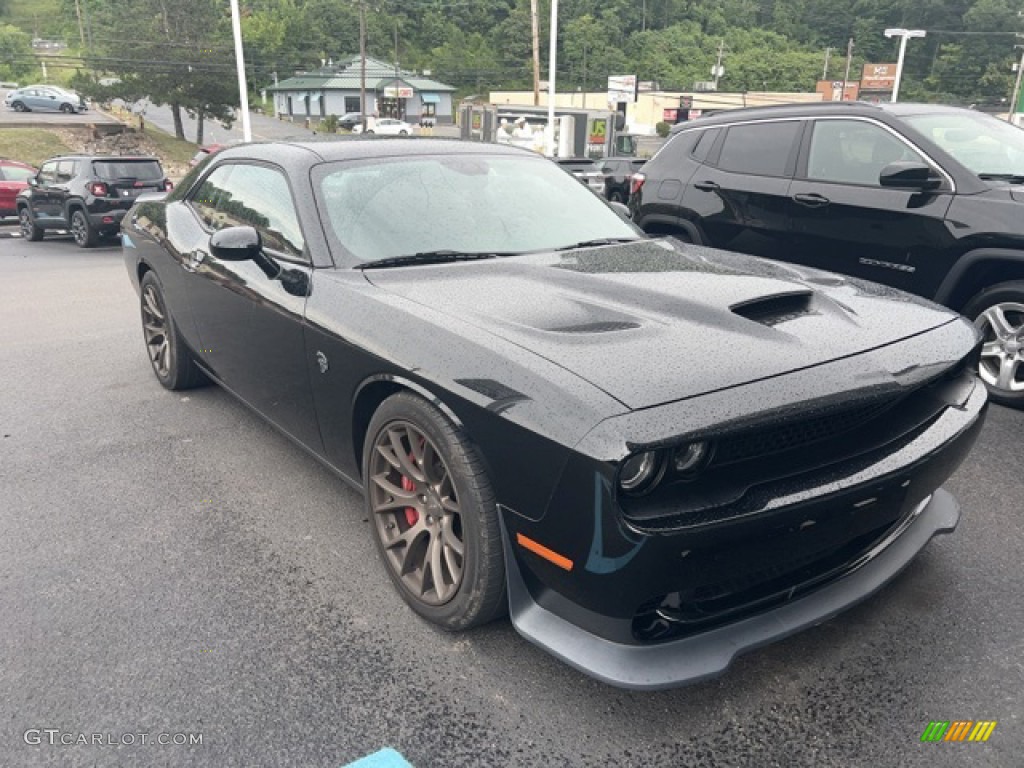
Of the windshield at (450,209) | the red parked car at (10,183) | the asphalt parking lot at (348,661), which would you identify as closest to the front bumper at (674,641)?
the asphalt parking lot at (348,661)

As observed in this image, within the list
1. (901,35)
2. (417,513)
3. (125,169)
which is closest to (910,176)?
(417,513)

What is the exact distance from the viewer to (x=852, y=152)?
4.96m

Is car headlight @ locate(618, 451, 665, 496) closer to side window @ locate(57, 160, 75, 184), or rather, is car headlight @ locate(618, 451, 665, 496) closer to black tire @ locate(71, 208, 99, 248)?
black tire @ locate(71, 208, 99, 248)

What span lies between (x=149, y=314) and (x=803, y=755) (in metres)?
4.58

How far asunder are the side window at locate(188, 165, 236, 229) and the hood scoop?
2691 mm

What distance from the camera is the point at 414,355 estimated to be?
2.37 meters

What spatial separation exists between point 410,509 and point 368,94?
269ft

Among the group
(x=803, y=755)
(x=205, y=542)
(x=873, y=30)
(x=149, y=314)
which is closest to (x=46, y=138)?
(x=149, y=314)

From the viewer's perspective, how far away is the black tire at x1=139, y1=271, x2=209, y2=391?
4.65 meters

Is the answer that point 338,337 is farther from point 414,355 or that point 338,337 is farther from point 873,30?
point 873,30

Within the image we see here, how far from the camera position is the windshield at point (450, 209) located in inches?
122

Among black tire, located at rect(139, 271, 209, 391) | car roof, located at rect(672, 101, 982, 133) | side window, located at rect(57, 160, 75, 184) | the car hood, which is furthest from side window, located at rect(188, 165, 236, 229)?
side window, located at rect(57, 160, 75, 184)

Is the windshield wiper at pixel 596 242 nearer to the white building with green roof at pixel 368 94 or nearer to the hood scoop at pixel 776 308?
the hood scoop at pixel 776 308

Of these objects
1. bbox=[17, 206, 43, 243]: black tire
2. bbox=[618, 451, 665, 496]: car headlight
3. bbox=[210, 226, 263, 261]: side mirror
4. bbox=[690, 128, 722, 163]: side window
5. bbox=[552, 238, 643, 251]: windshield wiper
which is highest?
bbox=[690, 128, 722, 163]: side window
